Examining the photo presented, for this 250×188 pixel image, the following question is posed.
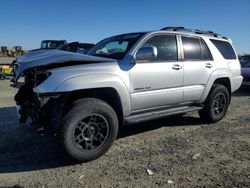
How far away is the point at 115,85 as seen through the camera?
4.62 meters

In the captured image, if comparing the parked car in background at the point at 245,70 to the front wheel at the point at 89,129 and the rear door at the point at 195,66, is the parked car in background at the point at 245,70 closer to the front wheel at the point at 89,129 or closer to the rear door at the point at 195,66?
the rear door at the point at 195,66

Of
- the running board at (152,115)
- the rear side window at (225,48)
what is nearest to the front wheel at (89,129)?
the running board at (152,115)

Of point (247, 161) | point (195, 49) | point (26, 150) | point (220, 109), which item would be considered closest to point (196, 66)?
point (195, 49)

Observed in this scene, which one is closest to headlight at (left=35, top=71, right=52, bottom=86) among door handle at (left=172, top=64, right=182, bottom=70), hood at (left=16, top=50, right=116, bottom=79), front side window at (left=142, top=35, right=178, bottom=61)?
hood at (left=16, top=50, right=116, bottom=79)

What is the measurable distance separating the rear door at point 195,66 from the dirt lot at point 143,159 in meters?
0.83

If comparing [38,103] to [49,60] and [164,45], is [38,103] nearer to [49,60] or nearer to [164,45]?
[49,60]

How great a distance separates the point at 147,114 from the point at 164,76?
2.42ft

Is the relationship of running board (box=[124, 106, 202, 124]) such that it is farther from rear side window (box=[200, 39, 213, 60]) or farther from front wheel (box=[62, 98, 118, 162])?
rear side window (box=[200, 39, 213, 60])

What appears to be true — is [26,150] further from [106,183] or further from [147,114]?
[147,114]

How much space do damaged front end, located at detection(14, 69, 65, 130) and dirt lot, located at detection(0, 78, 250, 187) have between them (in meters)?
0.52

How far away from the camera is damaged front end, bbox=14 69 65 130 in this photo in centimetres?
420

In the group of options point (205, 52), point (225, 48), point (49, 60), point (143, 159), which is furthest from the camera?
point (225, 48)

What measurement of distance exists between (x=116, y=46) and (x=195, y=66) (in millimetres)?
1632

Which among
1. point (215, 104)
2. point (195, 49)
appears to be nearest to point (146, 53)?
point (195, 49)
